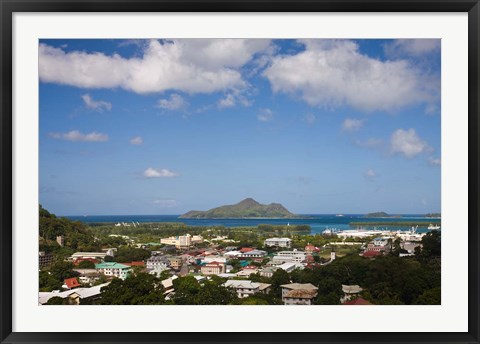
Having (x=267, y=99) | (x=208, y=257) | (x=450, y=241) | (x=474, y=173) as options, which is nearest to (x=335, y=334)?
(x=450, y=241)

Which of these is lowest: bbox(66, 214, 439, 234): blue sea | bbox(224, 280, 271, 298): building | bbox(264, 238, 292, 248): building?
bbox(224, 280, 271, 298): building

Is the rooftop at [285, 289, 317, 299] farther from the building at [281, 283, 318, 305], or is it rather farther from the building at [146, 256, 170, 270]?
the building at [146, 256, 170, 270]

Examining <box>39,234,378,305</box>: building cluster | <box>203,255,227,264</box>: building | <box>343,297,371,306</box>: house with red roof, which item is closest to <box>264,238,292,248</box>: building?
<box>39,234,378,305</box>: building cluster

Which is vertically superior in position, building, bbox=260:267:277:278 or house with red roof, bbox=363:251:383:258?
house with red roof, bbox=363:251:383:258

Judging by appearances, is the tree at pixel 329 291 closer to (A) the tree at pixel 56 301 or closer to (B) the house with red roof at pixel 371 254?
(B) the house with red roof at pixel 371 254

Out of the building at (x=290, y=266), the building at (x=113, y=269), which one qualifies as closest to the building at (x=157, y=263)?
the building at (x=113, y=269)

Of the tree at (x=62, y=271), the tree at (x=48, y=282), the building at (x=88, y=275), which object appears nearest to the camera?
the tree at (x=48, y=282)
